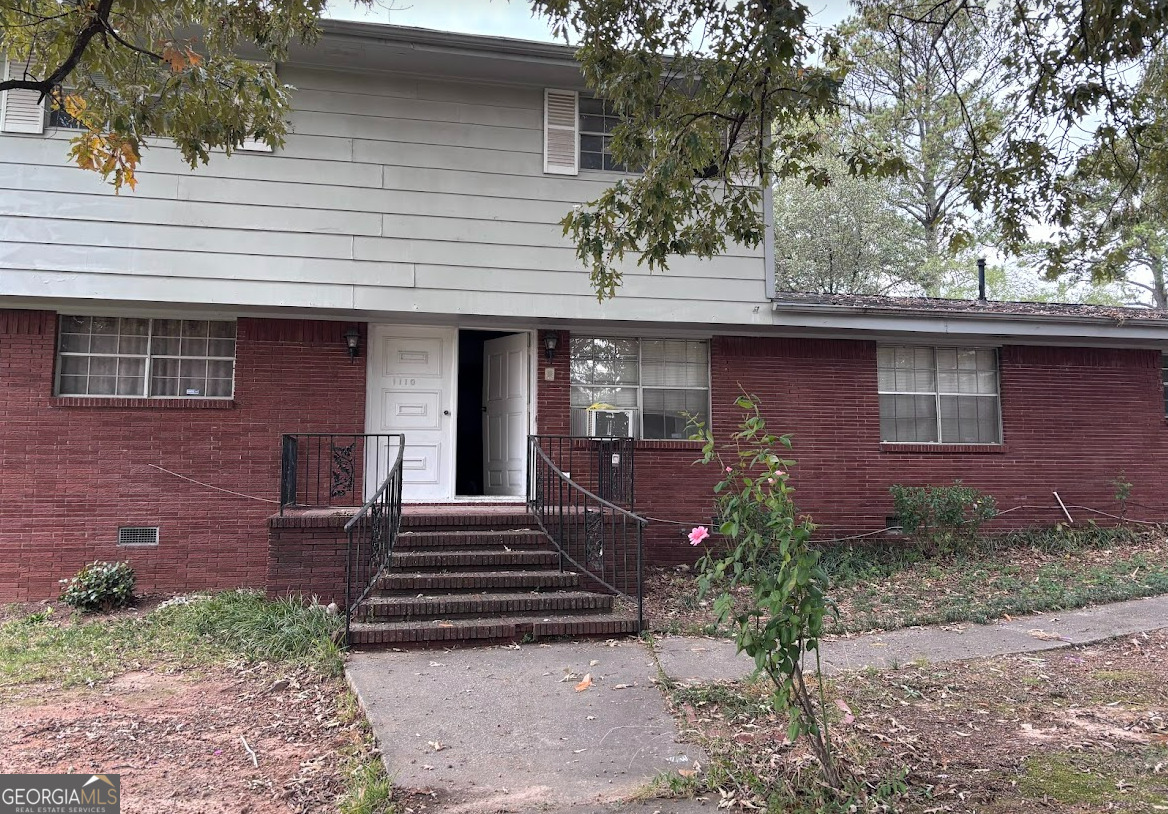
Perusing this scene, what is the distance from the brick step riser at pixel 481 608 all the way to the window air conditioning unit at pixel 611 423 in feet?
10.1

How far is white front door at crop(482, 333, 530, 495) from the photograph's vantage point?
29.8ft

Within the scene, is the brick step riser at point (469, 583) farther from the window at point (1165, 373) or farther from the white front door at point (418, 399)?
the window at point (1165, 373)

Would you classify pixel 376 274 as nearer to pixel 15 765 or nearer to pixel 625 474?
pixel 625 474

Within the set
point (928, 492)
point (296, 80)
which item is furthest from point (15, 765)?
point (928, 492)

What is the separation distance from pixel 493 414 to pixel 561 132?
11.6ft

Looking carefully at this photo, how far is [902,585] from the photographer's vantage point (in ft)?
26.5

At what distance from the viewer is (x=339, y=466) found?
7992 millimetres

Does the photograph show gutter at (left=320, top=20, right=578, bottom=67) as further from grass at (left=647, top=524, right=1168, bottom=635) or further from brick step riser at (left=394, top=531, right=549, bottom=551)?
grass at (left=647, top=524, right=1168, bottom=635)

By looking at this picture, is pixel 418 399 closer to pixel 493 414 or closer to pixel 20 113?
pixel 493 414

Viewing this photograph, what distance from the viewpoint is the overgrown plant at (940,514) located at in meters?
9.12

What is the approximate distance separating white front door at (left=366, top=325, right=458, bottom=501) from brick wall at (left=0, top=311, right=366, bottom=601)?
30cm

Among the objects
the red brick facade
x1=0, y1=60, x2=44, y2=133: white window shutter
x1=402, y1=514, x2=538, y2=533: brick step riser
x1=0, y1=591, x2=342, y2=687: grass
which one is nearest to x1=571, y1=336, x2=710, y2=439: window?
the red brick facade

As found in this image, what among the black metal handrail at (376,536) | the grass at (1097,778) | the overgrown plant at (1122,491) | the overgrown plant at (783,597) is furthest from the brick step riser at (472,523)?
the overgrown plant at (1122,491)

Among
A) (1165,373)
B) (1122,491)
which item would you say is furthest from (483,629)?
(1165,373)
